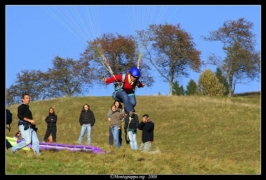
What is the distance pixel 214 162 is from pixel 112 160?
2692mm

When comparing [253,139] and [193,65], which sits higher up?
[193,65]

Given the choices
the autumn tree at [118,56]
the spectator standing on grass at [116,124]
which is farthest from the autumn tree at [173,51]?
the spectator standing on grass at [116,124]

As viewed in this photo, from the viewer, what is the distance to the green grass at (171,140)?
13.6 m

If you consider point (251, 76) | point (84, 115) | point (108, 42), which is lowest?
point (84, 115)

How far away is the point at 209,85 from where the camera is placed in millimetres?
65250

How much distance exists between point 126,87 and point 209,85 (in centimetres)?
5123

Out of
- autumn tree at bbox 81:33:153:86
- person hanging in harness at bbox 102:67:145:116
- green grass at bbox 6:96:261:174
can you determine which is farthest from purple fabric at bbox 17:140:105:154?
autumn tree at bbox 81:33:153:86

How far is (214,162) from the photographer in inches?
587

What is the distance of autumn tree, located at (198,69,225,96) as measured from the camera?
6444 centimetres

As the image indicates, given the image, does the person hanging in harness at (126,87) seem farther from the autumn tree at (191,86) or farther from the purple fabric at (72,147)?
the autumn tree at (191,86)

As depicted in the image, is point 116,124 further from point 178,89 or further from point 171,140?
point 178,89

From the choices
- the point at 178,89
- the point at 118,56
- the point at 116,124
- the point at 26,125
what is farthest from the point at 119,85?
the point at 178,89
